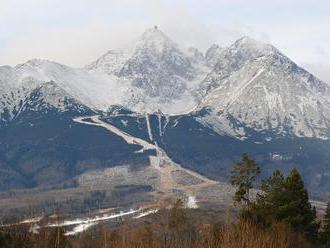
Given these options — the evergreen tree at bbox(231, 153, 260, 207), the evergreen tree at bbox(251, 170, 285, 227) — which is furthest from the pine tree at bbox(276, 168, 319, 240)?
the evergreen tree at bbox(231, 153, 260, 207)

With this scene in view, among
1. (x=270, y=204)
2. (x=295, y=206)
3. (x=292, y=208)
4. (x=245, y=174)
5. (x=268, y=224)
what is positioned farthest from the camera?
(x=245, y=174)

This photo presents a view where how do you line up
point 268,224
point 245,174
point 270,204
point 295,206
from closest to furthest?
point 295,206, point 270,204, point 268,224, point 245,174

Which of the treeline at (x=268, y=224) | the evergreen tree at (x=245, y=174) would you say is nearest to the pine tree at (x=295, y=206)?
the treeline at (x=268, y=224)

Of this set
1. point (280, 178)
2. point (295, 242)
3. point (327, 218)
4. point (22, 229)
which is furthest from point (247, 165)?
point (22, 229)

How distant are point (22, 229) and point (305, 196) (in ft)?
166

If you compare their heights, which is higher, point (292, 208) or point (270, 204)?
point (270, 204)

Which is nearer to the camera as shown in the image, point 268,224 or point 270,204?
point 270,204

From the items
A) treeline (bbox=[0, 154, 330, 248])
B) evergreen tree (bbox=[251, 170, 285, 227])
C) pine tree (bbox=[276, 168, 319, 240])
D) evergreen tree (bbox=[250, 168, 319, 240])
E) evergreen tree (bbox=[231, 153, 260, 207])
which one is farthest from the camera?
evergreen tree (bbox=[231, 153, 260, 207])

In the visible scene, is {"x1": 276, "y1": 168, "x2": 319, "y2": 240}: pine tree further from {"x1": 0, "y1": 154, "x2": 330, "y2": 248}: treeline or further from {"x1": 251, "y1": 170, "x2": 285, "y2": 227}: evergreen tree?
{"x1": 251, "y1": 170, "x2": 285, "y2": 227}: evergreen tree

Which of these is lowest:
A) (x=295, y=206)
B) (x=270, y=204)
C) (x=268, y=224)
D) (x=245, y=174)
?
(x=268, y=224)

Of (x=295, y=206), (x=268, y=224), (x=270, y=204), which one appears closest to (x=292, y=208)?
(x=295, y=206)

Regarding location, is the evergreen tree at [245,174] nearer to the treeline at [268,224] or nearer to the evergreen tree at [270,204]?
the treeline at [268,224]

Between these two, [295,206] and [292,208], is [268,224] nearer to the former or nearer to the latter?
[292,208]

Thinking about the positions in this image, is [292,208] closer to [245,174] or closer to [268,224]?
[268,224]
